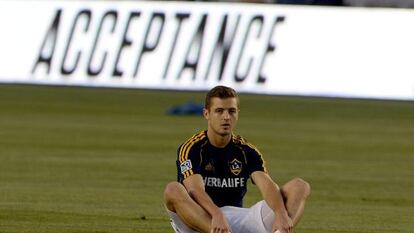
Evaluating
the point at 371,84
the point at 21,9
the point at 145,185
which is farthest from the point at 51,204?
the point at 21,9

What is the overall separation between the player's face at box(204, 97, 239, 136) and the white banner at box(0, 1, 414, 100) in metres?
21.9

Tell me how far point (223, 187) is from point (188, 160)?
384 mm

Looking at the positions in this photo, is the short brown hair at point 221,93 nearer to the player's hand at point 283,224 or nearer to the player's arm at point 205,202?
the player's arm at point 205,202

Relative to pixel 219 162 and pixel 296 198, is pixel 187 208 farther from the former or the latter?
pixel 296 198

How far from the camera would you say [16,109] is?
31.4 metres

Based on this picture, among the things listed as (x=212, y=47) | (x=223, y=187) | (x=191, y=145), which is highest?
(x=191, y=145)

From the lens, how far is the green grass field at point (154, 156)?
52.3 feet

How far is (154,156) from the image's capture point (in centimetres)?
2262

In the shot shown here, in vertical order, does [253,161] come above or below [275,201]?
above

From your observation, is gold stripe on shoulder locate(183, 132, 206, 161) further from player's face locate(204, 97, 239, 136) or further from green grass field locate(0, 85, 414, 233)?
green grass field locate(0, 85, 414, 233)

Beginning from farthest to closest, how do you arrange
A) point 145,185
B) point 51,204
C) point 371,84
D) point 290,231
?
1. point 371,84
2. point 145,185
3. point 51,204
4. point 290,231

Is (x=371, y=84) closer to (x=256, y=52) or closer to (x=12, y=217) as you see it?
(x=256, y=52)

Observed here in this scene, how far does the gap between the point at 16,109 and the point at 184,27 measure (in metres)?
5.58

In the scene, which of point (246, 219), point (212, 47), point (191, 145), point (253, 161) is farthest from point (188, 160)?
point (212, 47)
